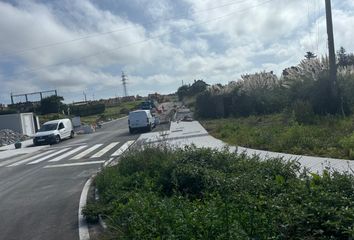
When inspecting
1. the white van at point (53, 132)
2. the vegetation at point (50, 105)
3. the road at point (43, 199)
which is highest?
the vegetation at point (50, 105)

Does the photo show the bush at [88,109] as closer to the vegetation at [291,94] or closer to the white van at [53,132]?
the white van at [53,132]

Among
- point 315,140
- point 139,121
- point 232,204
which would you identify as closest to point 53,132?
point 139,121

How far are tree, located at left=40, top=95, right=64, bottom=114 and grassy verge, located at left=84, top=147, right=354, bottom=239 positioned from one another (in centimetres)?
6277

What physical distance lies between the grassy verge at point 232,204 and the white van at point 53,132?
74.8 ft

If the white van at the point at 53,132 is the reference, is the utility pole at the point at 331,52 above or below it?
above

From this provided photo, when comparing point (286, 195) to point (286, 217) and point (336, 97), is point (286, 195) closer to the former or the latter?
point (286, 217)

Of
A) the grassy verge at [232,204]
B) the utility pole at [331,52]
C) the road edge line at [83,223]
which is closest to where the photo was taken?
the grassy verge at [232,204]

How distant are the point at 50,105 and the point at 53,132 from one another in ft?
130

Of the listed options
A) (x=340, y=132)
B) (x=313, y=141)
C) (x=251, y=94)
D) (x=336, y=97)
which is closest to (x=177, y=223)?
(x=313, y=141)

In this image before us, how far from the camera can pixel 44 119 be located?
187 feet

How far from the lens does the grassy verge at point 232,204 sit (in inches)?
168

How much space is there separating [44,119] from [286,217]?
185 feet

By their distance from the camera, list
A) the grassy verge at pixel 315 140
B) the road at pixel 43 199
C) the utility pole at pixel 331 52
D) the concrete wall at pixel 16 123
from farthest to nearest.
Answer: the concrete wall at pixel 16 123 < the utility pole at pixel 331 52 < the grassy verge at pixel 315 140 < the road at pixel 43 199

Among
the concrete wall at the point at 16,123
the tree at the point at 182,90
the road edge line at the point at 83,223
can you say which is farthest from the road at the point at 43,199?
A: the tree at the point at 182,90
